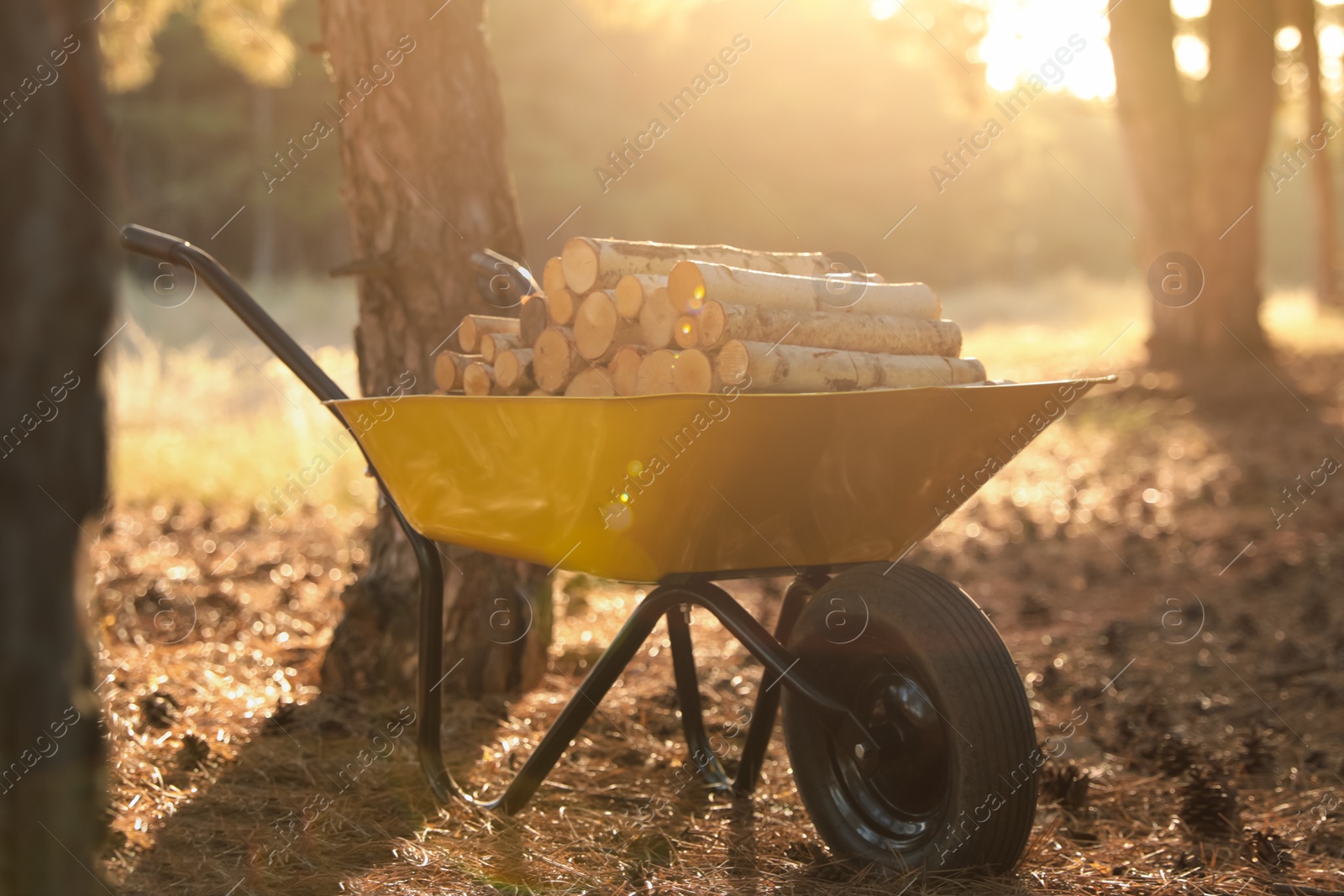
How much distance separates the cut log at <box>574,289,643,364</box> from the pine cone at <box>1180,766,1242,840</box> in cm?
158

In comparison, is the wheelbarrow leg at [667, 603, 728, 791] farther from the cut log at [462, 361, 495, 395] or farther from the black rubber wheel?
the cut log at [462, 361, 495, 395]

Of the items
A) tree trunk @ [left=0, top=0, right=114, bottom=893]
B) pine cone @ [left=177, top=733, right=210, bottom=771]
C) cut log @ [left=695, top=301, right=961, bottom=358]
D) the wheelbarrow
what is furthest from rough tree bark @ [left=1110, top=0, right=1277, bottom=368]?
tree trunk @ [left=0, top=0, right=114, bottom=893]

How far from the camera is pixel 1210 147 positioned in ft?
31.7

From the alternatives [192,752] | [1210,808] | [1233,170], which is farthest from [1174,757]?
[1233,170]

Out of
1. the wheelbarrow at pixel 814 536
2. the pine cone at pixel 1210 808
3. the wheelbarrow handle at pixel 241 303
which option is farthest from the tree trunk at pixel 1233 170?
the wheelbarrow handle at pixel 241 303

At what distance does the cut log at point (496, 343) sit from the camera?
224 cm

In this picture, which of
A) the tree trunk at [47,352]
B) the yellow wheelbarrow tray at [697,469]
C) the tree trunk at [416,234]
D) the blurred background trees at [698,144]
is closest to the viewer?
the tree trunk at [47,352]

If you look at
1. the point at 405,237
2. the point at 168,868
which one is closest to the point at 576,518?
the point at 168,868

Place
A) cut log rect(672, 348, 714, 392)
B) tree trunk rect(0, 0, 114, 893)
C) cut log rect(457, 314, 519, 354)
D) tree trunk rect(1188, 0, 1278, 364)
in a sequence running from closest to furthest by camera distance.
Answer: tree trunk rect(0, 0, 114, 893)
cut log rect(672, 348, 714, 392)
cut log rect(457, 314, 519, 354)
tree trunk rect(1188, 0, 1278, 364)

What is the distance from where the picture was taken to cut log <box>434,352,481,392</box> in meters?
2.36

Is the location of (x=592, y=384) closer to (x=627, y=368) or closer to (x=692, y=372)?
(x=627, y=368)

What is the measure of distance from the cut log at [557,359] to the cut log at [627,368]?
0.11 metres

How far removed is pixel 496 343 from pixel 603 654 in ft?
2.23

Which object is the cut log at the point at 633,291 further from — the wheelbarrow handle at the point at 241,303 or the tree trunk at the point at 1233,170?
the tree trunk at the point at 1233,170
